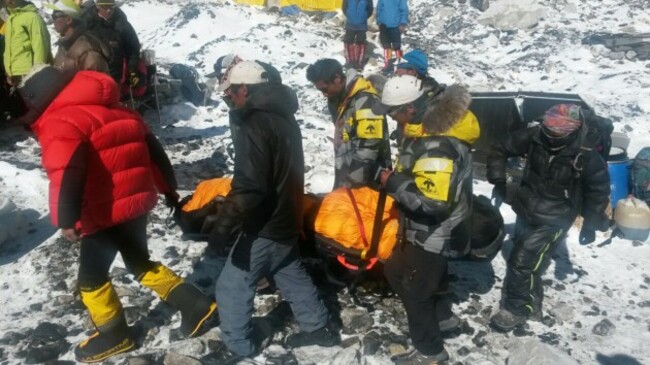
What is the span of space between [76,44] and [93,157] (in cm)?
259

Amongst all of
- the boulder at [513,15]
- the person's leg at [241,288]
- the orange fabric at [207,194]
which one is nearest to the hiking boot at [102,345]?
the person's leg at [241,288]

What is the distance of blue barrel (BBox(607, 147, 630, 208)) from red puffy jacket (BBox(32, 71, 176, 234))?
195 inches

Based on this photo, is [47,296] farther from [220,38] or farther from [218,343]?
[220,38]

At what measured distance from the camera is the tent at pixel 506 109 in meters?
6.89

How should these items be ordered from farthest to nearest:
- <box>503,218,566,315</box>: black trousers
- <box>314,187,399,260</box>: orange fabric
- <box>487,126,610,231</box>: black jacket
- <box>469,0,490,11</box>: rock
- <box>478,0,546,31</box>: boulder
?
<box>469,0,490,11</box>: rock → <box>478,0,546,31</box>: boulder → <box>503,218,566,315</box>: black trousers → <box>314,187,399,260</box>: orange fabric → <box>487,126,610,231</box>: black jacket

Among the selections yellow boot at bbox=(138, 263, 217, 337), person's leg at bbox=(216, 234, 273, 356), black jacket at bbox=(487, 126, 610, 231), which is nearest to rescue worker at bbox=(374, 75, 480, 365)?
black jacket at bbox=(487, 126, 610, 231)

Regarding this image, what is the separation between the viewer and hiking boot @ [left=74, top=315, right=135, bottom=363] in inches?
154

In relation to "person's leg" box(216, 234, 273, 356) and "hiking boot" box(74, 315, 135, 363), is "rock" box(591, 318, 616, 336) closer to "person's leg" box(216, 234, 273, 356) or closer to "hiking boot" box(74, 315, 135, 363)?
"person's leg" box(216, 234, 273, 356)

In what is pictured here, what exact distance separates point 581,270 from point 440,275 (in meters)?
2.34

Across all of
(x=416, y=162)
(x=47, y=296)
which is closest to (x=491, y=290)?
(x=416, y=162)

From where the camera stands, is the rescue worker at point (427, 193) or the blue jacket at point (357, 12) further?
the blue jacket at point (357, 12)

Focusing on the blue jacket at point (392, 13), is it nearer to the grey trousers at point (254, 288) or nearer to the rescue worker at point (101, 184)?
the rescue worker at point (101, 184)

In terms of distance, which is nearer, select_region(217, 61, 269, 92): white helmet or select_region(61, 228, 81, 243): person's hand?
select_region(61, 228, 81, 243): person's hand

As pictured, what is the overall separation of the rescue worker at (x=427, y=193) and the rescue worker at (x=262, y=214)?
63cm
